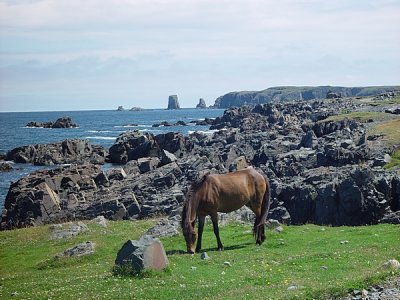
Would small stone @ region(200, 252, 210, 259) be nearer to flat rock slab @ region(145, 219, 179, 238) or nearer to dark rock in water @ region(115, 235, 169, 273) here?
dark rock in water @ region(115, 235, 169, 273)

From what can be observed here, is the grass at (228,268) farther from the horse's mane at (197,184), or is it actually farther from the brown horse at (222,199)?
the horse's mane at (197,184)

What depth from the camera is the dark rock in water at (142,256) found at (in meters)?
19.3

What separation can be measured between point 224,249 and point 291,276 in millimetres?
6481

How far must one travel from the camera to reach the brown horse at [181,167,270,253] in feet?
77.3

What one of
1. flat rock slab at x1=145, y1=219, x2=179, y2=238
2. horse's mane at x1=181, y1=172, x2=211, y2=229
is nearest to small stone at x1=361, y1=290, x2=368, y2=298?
horse's mane at x1=181, y1=172, x2=211, y2=229

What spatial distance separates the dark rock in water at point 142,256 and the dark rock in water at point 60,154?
78885 millimetres

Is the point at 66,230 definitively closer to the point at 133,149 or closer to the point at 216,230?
the point at 216,230

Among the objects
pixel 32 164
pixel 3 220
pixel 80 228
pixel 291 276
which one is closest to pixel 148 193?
pixel 3 220

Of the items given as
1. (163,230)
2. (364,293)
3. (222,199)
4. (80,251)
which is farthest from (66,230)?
(364,293)

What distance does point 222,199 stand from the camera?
81.8ft

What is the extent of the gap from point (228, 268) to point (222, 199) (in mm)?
5335

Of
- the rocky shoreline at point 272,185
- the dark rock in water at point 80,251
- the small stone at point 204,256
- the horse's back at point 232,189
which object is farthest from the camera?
the rocky shoreline at point 272,185

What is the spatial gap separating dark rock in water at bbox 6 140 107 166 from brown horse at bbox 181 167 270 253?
74.1m

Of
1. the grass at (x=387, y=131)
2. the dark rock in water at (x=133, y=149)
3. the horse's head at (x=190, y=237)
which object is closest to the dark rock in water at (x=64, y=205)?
the horse's head at (x=190, y=237)
